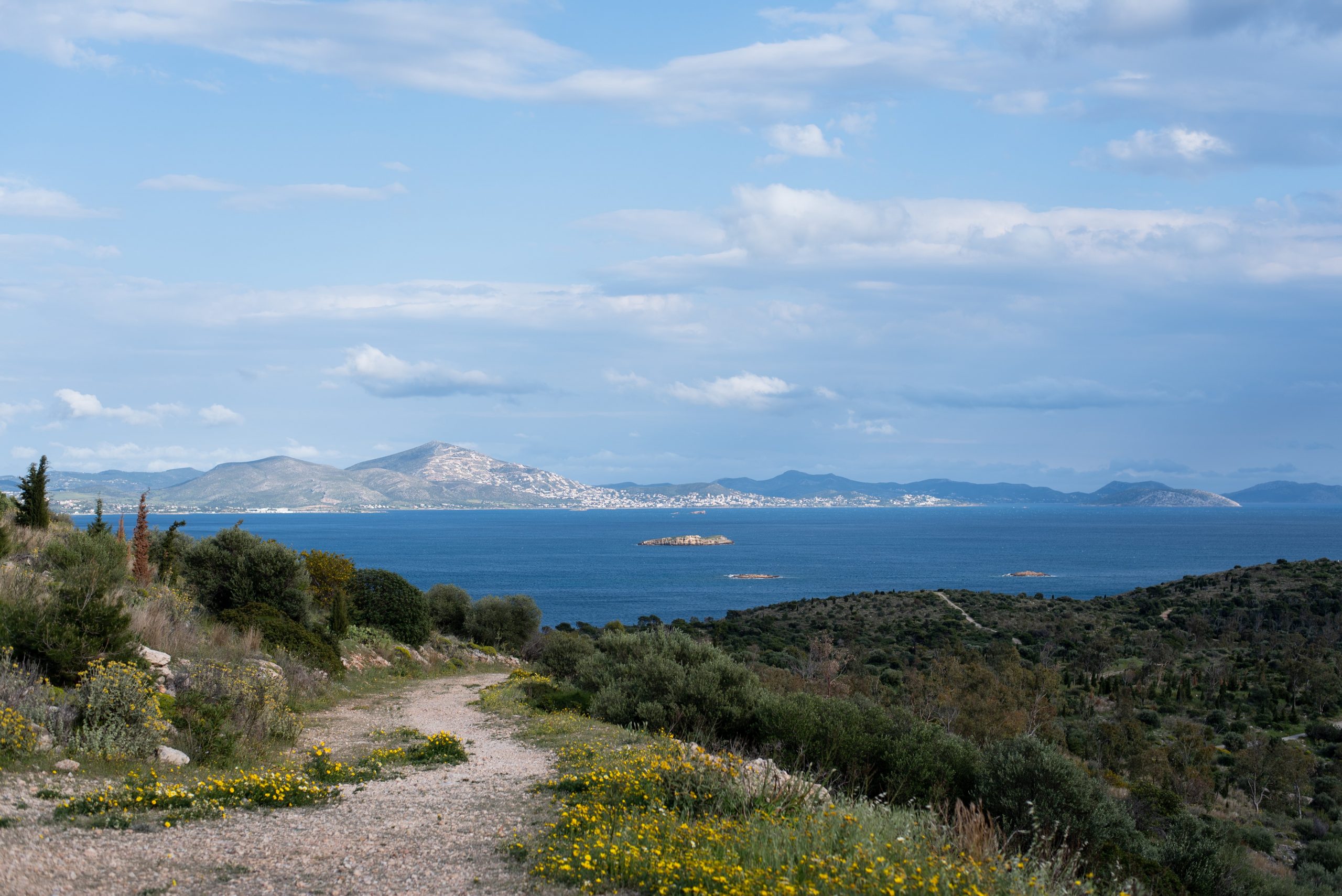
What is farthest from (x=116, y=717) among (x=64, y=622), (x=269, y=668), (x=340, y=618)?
(x=340, y=618)

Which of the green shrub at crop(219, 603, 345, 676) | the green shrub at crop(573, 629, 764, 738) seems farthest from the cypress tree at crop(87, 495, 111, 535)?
the green shrub at crop(573, 629, 764, 738)

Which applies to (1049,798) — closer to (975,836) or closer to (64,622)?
(975,836)

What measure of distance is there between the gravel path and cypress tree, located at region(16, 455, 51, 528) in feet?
56.6

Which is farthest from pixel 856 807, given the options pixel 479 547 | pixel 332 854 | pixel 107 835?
pixel 479 547

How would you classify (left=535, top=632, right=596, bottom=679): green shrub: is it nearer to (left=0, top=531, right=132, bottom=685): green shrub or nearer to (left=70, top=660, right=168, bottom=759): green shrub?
(left=0, top=531, right=132, bottom=685): green shrub

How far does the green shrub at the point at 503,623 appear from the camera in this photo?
3581cm

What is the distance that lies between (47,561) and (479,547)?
132674mm

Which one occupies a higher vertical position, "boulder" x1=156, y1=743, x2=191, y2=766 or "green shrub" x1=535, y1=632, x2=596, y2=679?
"boulder" x1=156, y1=743, x2=191, y2=766

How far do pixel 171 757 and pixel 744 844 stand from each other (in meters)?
6.47

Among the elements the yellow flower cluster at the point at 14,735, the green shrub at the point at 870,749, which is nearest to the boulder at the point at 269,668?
the yellow flower cluster at the point at 14,735

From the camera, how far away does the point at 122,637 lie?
36.6 feet

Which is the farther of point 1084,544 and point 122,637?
point 1084,544

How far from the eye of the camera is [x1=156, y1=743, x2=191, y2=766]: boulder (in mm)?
9180

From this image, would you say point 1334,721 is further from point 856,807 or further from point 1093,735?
point 856,807
